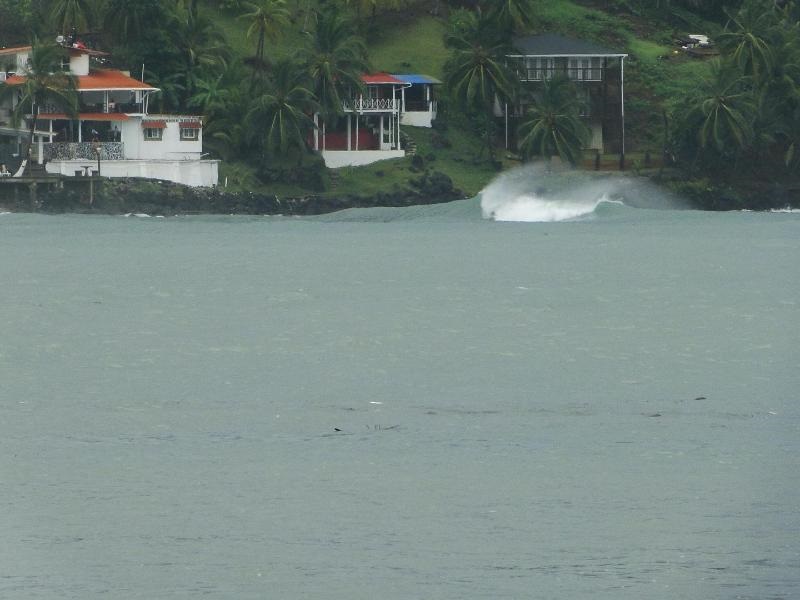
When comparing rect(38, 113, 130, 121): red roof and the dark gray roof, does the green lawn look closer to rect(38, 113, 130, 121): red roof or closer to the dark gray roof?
the dark gray roof

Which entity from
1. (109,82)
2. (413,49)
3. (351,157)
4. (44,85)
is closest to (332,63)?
(351,157)

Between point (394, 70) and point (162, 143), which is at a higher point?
point (394, 70)

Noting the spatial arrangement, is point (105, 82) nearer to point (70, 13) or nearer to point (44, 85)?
point (44, 85)

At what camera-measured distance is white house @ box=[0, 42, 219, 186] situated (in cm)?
10400

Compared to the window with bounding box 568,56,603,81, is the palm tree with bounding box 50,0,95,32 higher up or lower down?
higher up

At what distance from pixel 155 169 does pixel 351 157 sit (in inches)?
511

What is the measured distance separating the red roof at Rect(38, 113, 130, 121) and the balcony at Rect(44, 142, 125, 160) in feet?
5.09

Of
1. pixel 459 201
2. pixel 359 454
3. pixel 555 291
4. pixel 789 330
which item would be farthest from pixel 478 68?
pixel 359 454

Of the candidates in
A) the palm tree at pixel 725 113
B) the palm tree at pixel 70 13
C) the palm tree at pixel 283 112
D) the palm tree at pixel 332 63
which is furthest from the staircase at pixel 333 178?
the palm tree at pixel 725 113

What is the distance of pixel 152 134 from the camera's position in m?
106

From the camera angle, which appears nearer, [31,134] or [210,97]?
[31,134]

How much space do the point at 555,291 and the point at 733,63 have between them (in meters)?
55.7

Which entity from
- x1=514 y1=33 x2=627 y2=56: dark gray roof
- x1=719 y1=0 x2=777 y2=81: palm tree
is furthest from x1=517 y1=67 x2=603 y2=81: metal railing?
x1=719 y1=0 x2=777 y2=81: palm tree

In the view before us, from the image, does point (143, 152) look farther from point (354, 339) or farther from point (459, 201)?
point (354, 339)
